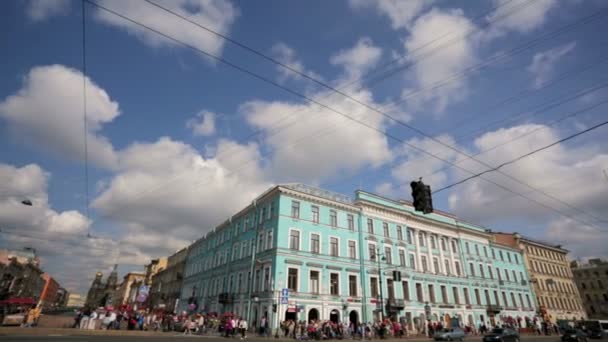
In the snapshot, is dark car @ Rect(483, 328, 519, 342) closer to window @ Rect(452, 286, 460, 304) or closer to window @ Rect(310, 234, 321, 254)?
window @ Rect(310, 234, 321, 254)

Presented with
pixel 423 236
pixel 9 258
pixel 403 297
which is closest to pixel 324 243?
pixel 403 297

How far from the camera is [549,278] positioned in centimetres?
6144

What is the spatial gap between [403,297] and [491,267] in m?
23.5

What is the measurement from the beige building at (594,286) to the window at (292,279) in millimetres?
81103

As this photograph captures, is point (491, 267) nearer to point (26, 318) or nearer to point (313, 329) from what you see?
point (313, 329)

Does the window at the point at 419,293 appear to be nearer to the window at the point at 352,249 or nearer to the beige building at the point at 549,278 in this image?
the window at the point at 352,249

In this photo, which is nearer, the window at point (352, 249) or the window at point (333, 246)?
the window at point (333, 246)

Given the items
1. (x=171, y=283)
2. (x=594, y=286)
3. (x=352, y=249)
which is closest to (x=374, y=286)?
(x=352, y=249)

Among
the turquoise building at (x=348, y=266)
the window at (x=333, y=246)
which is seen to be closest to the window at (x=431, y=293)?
the turquoise building at (x=348, y=266)

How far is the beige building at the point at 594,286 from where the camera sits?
2844 inches

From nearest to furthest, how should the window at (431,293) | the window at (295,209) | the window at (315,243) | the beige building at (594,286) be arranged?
1. the window at (315,243)
2. the window at (295,209)
3. the window at (431,293)
4. the beige building at (594,286)

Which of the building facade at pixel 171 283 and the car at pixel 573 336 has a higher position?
the building facade at pixel 171 283

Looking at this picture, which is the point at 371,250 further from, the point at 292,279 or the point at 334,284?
the point at 292,279

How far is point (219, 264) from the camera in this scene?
44.9 metres
